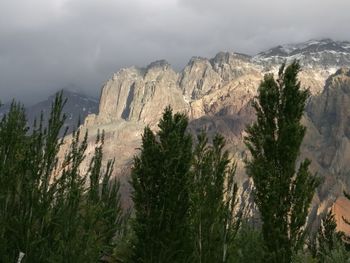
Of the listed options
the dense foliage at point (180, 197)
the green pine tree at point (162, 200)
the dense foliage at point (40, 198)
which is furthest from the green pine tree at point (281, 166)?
the dense foliage at point (40, 198)

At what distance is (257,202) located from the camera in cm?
2383

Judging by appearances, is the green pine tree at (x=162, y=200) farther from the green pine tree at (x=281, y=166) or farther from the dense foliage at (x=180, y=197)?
the green pine tree at (x=281, y=166)

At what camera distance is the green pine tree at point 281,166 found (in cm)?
2288

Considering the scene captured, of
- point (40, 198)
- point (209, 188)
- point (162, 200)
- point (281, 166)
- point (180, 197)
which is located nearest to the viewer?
point (40, 198)

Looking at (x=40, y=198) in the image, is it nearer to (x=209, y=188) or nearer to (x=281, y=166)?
(x=209, y=188)

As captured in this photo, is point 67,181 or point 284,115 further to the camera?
point 284,115

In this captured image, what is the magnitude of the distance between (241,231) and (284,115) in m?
24.7

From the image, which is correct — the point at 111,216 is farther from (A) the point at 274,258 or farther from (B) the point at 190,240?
(A) the point at 274,258

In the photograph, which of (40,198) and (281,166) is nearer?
(40,198)

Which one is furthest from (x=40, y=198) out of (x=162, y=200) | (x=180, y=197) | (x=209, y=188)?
(x=209, y=188)

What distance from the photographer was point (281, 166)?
78.7ft

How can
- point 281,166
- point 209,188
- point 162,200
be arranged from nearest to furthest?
point 162,200, point 281,166, point 209,188

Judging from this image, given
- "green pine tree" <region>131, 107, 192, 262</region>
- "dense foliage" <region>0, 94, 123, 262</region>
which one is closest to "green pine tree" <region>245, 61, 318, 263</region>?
"green pine tree" <region>131, 107, 192, 262</region>

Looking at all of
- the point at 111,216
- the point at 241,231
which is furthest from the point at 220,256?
the point at 241,231
